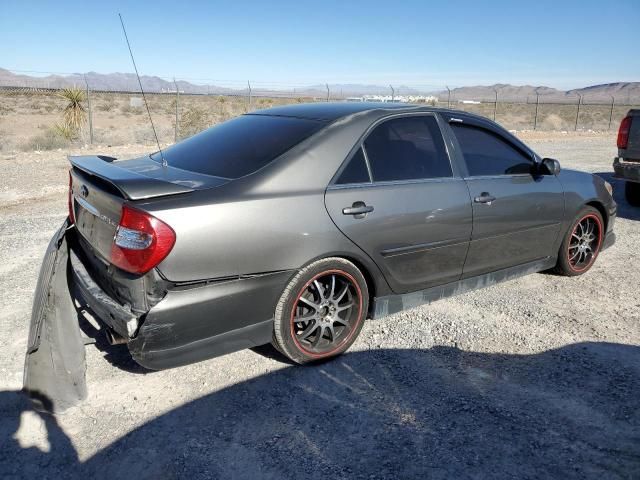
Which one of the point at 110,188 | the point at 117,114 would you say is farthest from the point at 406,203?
the point at 117,114

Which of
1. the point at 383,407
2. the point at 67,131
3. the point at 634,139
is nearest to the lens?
the point at 383,407

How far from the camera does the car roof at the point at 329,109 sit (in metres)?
3.70

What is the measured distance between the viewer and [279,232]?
3.04 m

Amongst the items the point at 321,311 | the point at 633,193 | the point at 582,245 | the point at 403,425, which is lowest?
the point at 403,425

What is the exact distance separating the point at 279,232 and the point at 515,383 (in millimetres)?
1744

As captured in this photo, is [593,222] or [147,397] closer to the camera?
[147,397]

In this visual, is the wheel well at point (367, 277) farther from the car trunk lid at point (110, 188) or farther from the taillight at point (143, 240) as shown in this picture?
the taillight at point (143, 240)

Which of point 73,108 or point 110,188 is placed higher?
point 73,108

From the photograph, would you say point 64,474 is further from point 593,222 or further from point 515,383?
point 593,222

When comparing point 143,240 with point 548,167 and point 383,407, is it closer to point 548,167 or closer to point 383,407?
point 383,407

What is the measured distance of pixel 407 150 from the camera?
12.5ft

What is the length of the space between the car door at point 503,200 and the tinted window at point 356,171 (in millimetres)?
958

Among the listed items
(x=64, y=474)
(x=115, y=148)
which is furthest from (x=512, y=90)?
(x=64, y=474)

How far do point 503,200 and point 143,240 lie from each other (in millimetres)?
2815
